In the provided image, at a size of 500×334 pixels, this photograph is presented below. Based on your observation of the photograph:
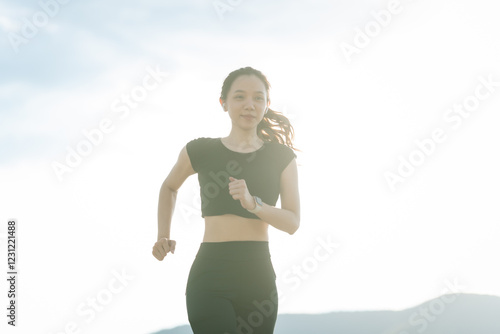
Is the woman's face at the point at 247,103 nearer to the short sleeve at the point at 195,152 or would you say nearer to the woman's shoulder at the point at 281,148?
the woman's shoulder at the point at 281,148

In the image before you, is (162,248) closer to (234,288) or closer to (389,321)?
(234,288)

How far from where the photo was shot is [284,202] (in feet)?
14.4

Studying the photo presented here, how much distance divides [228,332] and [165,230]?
1.11 m

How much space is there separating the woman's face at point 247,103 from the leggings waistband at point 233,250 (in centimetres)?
97

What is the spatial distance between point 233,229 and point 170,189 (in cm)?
82

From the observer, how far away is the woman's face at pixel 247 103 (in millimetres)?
4438

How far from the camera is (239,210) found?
4.12 m

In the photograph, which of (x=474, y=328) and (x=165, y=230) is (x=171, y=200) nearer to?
(x=165, y=230)

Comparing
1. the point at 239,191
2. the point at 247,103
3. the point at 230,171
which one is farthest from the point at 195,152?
the point at 239,191

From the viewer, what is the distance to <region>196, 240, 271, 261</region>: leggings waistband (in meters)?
4.05

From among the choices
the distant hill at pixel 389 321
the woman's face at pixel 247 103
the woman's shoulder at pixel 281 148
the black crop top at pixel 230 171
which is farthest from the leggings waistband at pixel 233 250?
the distant hill at pixel 389 321

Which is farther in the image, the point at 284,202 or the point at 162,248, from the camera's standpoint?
the point at 284,202

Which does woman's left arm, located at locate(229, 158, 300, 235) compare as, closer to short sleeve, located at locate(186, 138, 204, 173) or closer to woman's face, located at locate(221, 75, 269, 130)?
woman's face, located at locate(221, 75, 269, 130)

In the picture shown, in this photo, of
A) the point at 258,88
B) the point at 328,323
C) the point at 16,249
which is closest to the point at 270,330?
the point at 258,88
